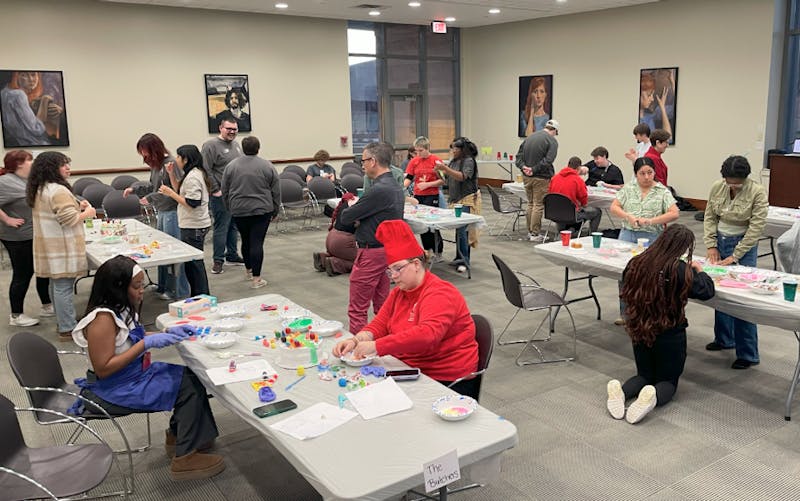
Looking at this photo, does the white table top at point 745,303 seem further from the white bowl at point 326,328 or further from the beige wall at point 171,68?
the beige wall at point 171,68

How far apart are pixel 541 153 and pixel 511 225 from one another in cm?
184

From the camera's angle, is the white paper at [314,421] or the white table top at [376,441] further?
the white paper at [314,421]

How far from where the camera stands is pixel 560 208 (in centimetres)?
831

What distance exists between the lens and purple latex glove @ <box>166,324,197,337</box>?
330 cm

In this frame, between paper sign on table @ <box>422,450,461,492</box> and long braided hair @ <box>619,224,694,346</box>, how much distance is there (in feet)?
6.98

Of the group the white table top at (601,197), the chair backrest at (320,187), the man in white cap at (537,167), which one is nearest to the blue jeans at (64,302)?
the chair backrest at (320,187)

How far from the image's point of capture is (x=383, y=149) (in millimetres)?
4691

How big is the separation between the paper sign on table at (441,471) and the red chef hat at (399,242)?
1088mm

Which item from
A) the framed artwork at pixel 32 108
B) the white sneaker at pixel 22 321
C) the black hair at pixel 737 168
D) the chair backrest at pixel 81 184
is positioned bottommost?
the white sneaker at pixel 22 321

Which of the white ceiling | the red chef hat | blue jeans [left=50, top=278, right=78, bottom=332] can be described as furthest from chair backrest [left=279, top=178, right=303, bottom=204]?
the red chef hat

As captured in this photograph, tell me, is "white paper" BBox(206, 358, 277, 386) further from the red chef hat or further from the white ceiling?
the white ceiling

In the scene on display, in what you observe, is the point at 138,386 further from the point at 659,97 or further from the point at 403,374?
the point at 659,97

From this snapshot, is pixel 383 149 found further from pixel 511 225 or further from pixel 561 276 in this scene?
pixel 511 225

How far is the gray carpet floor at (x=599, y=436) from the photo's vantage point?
325cm
